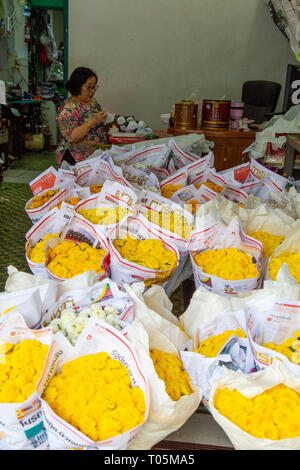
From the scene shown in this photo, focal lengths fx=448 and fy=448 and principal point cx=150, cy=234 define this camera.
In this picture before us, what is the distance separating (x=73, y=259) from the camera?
5.88ft

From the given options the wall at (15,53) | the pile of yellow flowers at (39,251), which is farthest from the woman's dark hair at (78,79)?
the wall at (15,53)

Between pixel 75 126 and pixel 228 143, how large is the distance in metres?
1.60

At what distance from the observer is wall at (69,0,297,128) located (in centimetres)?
602

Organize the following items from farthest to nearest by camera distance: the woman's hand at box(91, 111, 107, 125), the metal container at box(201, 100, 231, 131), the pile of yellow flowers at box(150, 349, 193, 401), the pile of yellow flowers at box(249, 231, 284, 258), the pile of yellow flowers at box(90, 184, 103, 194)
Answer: the metal container at box(201, 100, 231, 131) → the woman's hand at box(91, 111, 107, 125) → the pile of yellow flowers at box(90, 184, 103, 194) → the pile of yellow flowers at box(249, 231, 284, 258) → the pile of yellow flowers at box(150, 349, 193, 401)

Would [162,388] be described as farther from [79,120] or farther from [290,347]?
[79,120]

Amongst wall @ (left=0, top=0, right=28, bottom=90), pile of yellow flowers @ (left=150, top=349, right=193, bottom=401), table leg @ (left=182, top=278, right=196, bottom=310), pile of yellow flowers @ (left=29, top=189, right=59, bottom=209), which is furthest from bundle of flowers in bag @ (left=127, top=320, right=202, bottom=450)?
wall @ (left=0, top=0, right=28, bottom=90)

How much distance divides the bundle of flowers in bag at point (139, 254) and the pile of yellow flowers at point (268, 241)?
0.42 metres

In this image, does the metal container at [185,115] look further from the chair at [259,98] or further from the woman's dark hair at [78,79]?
the chair at [259,98]

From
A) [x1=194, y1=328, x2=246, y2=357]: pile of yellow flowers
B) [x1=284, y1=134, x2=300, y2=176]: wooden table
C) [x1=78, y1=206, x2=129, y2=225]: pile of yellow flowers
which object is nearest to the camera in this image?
[x1=194, y1=328, x2=246, y2=357]: pile of yellow flowers

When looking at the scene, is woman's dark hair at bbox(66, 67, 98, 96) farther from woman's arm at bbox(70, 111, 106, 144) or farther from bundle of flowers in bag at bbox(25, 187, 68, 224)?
bundle of flowers in bag at bbox(25, 187, 68, 224)

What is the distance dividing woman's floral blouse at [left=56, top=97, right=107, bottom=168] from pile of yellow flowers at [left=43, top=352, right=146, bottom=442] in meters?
2.58

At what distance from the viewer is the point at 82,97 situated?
11.5ft

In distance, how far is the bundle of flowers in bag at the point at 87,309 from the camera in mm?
1245

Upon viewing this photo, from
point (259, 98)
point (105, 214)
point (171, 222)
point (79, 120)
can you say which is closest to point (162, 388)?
point (171, 222)
